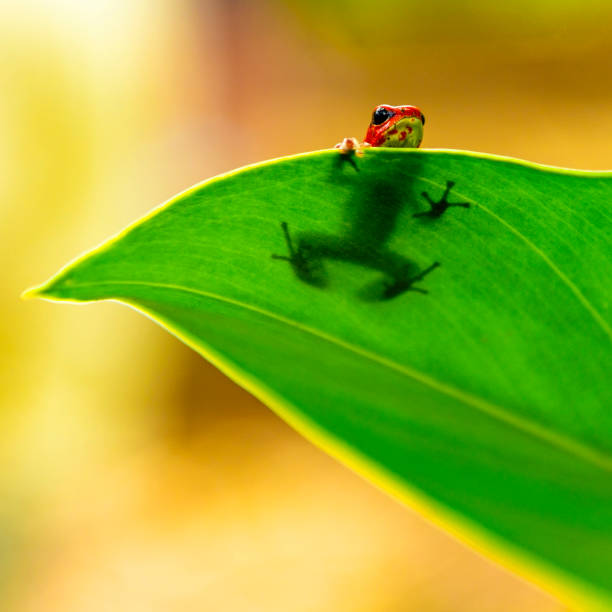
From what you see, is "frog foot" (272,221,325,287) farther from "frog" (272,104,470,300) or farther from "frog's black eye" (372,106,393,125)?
"frog's black eye" (372,106,393,125)

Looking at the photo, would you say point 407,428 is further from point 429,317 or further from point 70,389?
point 70,389

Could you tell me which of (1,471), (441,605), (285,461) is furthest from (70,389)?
(441,605)

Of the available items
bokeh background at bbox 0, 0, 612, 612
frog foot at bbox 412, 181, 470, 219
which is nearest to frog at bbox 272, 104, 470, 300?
frog foot at bbox 412, 181, 470, 219

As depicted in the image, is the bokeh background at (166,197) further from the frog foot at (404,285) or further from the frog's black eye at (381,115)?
the frog foot at (404,285)

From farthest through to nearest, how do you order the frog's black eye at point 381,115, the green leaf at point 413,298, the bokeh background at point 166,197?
the bokeh background at point 166,197, the frog's black eye at point 381,115, the green leaf at point 413,298

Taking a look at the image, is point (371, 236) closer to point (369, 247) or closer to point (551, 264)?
point (369, 247)

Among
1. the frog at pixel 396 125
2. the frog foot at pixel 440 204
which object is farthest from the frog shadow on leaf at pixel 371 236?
the frog at pixel 396 125

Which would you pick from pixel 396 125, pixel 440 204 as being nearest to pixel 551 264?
pixel 440 204
